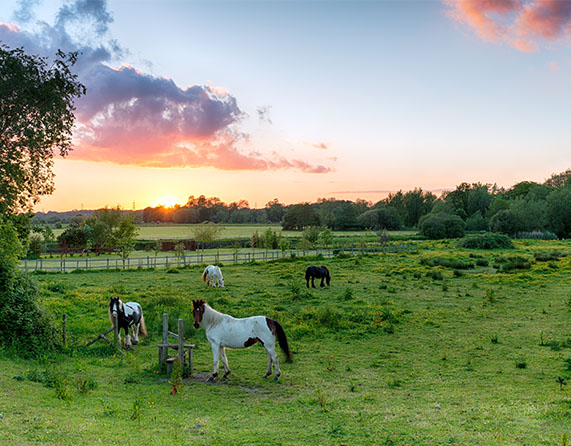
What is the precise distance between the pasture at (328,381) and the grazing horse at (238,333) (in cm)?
57

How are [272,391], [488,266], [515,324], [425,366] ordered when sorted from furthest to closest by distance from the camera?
[488,266]
[515,324]
[425,366]
[272,391]

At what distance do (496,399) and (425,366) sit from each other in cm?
283

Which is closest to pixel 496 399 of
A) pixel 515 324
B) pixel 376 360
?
pixel 376 360

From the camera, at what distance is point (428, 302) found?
763 inches

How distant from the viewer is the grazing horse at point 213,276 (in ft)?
77.7

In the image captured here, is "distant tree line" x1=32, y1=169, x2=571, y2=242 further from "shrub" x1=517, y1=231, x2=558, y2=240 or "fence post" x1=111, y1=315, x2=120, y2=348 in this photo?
"fence post" x1=111, y1=315, x2=120, y2=348

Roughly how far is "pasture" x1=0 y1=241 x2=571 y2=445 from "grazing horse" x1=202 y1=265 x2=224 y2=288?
11.5 feet

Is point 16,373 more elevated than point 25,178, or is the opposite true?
point 25,178

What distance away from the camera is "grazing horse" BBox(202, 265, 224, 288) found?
23672mm

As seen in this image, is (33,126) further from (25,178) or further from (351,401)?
(351,401)

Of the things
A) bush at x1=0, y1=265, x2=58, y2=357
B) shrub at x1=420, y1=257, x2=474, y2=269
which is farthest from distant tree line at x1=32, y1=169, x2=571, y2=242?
bush at x1=0, y1=265, x2=58, y2=357

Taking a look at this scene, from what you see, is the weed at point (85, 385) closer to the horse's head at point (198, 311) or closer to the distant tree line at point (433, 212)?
the horse's head at point (198, 311)

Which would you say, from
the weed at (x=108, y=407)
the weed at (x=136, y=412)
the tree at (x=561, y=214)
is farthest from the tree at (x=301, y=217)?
the weed at (x=136, y=412)

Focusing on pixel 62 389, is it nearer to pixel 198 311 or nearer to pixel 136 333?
pixel 198 311
